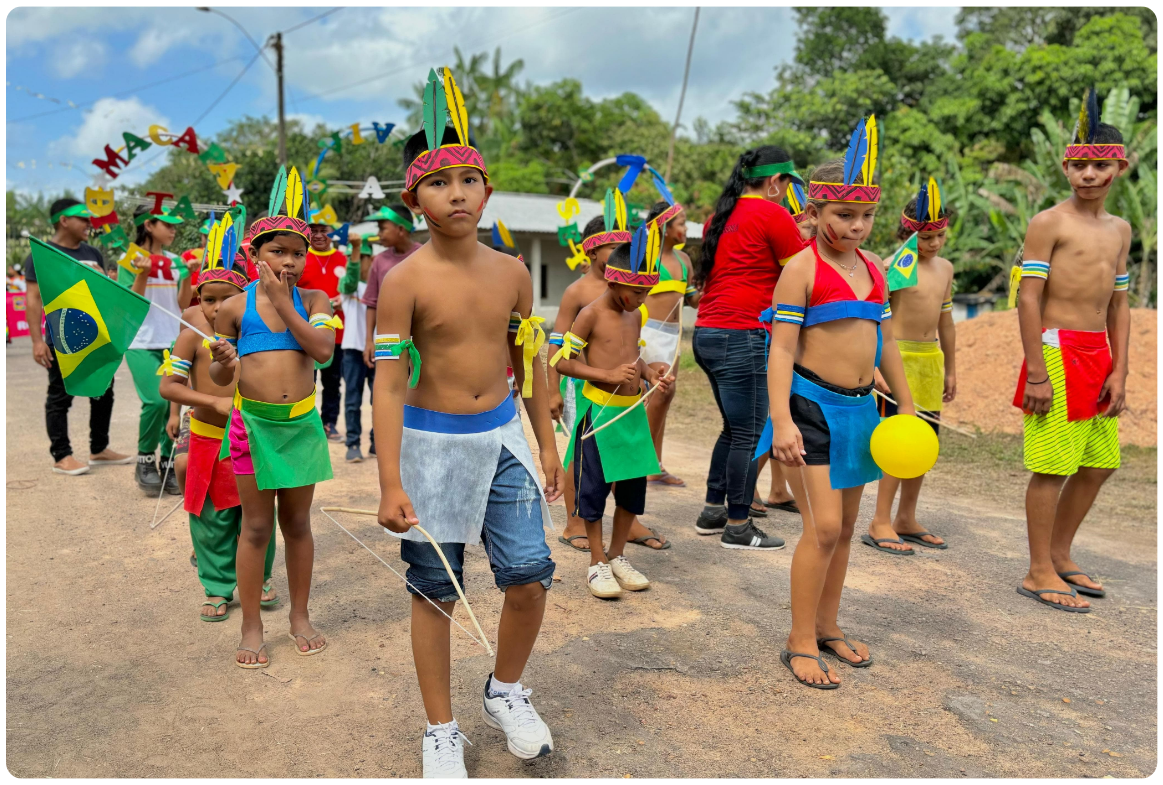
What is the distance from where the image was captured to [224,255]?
4.63m

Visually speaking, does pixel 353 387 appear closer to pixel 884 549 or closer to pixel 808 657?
pixel 884 549

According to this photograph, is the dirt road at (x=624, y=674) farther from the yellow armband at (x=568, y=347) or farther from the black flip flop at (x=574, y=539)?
the yellow armband at (x=568, y=347)

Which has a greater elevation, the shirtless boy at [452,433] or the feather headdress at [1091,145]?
the feather headdress at [1091,145]

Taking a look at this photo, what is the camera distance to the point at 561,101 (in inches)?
1563

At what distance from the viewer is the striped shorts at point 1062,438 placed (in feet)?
15.0

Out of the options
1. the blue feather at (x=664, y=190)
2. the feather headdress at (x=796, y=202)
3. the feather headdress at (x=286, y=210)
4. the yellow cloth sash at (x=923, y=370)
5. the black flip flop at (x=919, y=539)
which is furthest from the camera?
the blue feather at (x=664, y=190)

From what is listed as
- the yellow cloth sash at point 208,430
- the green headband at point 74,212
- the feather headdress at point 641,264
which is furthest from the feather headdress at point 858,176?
the green headband at point 74,212

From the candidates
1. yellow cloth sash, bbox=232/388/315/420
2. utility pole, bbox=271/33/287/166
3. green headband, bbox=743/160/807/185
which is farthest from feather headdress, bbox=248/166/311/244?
utility pole, bbox=271/33/287/166

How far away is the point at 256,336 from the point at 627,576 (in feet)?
7.22

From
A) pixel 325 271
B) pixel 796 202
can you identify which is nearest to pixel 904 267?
pixel 796 202

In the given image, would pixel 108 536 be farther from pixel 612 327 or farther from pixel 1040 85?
pixel 1040 85

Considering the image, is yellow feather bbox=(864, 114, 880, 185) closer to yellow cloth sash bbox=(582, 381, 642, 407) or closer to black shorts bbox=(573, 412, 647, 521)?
yellow cloth sash bbox=(582, 381, 642, 407)

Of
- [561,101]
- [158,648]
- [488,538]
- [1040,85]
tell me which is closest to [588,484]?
[488,538]

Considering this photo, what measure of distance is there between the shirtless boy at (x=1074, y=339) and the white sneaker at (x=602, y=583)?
2175 mm
